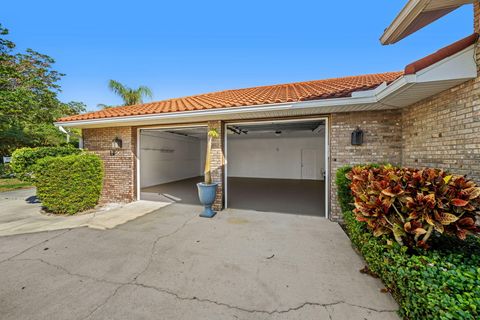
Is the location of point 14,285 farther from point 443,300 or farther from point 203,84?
point 203,84

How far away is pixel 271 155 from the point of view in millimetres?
13930

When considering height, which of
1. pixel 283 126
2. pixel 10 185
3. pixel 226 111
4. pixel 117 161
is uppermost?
pixel 283 126

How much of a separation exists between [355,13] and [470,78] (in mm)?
4361

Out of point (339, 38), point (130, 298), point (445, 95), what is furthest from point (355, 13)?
point (130, 298)

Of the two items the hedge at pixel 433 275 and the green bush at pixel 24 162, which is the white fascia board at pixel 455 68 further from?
the green bush at pixel 24 162

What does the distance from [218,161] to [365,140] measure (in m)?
3.92

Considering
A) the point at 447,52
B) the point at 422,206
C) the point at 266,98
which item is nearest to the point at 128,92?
the point at 266,98

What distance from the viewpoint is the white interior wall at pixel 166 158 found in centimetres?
1019

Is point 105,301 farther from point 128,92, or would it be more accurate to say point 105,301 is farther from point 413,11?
point 128,92

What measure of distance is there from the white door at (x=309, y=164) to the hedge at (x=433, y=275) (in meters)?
10.8

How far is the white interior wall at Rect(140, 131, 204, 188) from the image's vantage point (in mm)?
10188

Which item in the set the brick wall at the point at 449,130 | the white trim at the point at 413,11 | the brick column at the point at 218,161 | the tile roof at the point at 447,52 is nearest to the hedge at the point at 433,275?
the brick wall at the point at 449,130

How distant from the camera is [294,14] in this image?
244 inches

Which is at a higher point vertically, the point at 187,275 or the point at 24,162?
the point at 24,162
